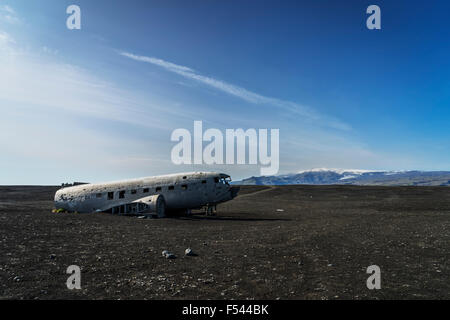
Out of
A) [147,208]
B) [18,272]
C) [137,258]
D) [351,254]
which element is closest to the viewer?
[18,272]

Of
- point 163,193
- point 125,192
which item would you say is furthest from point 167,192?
point 125,192

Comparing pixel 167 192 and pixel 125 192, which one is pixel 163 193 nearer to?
pixel 167 192

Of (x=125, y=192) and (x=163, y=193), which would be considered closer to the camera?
(x=163, y=193)

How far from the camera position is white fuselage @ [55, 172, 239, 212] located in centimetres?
3378

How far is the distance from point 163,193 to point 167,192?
0.52 metres

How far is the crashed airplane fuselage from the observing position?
33.7m

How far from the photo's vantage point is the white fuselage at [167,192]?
111 ft

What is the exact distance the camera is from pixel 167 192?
1334 inches

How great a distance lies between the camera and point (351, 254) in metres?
14.3

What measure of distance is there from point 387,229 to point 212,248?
605 inches

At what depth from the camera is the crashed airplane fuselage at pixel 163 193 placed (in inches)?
1326
